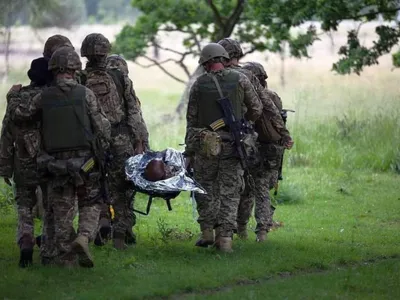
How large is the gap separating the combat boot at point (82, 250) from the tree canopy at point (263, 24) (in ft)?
35.0

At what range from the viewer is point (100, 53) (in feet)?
35.0

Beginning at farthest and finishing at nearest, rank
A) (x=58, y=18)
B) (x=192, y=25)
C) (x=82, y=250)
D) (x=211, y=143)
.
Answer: (x=58, y=18), (x=192, y=25), (x=211, y=143), (x=82, y=250)

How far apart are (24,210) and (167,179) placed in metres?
1.46

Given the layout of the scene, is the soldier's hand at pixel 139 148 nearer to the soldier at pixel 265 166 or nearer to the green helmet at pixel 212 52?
the green helmet at pixel 212 52

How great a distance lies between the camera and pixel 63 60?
9555 mm

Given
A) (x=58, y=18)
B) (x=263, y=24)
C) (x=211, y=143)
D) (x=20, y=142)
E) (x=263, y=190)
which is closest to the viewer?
(x=20, y=142)

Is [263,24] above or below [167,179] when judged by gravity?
above

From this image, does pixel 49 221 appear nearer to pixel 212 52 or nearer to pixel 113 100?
pixel 113 100

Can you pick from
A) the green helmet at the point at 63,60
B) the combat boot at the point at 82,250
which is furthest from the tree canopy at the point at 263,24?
the combat boot at the point at 82,250

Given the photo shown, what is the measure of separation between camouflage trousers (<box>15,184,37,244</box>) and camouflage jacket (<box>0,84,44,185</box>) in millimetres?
108

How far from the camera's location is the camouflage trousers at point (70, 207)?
9.65 meters

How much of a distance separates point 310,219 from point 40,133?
18.9 ft

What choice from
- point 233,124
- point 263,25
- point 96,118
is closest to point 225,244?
point 233,124

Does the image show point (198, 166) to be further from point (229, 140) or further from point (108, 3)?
point (108, 3)
